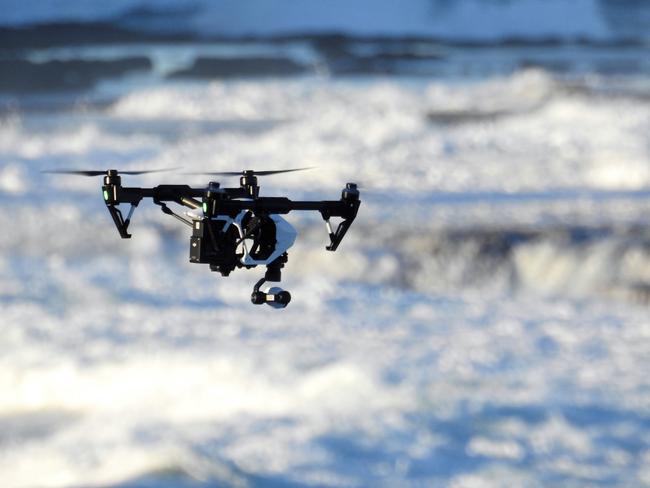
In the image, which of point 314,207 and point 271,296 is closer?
point 271,296

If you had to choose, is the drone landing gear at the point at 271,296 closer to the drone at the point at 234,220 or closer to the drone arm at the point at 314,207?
the drone at the point at 234,220

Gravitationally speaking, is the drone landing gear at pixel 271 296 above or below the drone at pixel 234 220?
below

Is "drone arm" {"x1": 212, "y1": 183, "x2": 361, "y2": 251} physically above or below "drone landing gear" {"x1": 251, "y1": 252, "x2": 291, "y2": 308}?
above

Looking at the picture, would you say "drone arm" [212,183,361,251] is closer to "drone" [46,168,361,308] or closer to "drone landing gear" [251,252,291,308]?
"drone" [46,168,361,308]

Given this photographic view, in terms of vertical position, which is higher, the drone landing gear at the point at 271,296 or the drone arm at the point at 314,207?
the drone arm at the point at 314,207

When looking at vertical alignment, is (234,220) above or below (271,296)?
above

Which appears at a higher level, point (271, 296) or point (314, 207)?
point (314, 207)

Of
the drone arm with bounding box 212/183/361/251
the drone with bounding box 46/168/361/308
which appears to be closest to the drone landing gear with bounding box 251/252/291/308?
the drone with bounding box 46/168/361/308

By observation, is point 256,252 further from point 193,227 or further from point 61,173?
point 61,173

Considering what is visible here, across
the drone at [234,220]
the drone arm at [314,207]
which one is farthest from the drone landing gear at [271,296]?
the drone arm at [314,207]
